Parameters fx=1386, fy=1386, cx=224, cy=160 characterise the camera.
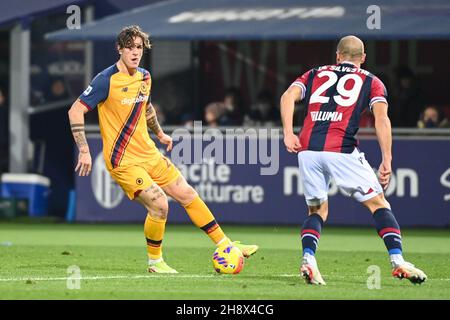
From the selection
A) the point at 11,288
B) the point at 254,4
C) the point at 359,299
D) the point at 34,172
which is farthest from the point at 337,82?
the point at 34,172

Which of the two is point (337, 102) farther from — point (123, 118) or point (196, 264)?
point (196, 264)

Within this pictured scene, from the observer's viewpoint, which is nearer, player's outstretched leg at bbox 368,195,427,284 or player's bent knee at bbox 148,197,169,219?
player's outstretched leg at bbox 368,195,427,284

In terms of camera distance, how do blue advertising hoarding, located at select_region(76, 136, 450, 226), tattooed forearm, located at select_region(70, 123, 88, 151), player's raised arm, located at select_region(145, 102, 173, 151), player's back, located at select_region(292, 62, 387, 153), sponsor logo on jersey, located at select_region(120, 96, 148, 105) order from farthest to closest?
blue advertising hoarding, located at select_region(76, 136, 450, 226) < player's raised arm, located at select_region(145, 102, 173, 151) < sponsor logo on jersey, located at select_region(120, 96, 148, 105) < tattooed forearm, located at select_region(70, 123, 88, 151) < player's back, located at select_region(292, 62, 387, 153)

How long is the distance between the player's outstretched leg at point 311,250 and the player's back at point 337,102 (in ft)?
1.89

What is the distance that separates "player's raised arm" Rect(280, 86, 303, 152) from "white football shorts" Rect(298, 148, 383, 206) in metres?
0.18

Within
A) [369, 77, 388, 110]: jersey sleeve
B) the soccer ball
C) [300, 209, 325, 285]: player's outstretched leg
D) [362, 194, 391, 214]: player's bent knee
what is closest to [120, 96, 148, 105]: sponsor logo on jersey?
the soccer ball

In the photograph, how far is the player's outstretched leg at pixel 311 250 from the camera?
10.6 meters

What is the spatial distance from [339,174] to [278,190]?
8.48 meters

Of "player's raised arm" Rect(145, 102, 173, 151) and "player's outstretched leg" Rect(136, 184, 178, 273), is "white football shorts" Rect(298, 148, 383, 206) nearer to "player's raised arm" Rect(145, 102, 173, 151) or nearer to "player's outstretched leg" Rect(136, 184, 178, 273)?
"player's outstretched leg" Rect(136, 184, 178, 273)

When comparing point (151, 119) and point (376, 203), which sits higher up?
point (151, 119)

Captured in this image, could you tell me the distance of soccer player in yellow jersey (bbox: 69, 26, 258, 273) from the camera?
38.4 feet

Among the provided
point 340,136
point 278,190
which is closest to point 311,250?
point 340,136

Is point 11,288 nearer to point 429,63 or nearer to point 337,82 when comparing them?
point 337,82

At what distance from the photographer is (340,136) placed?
10.9 m
